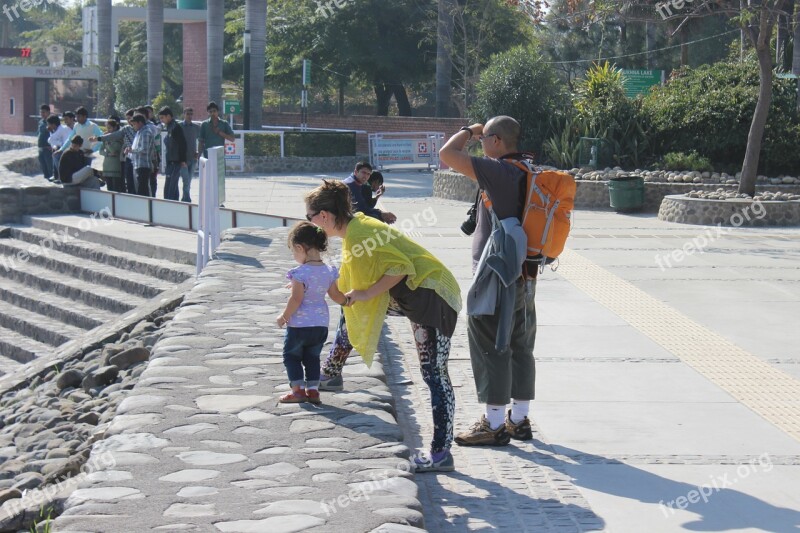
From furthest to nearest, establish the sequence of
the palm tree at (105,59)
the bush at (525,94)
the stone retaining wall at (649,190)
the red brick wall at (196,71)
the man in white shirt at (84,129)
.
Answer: the palm tree at (105,59), the red brick wall at (196,71), the bush at (525,94), the stone retaining wall at (649,190), the man in white shirt at (84,129)

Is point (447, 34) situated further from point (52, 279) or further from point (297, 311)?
point (297, 311)

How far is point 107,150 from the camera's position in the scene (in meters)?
19.7

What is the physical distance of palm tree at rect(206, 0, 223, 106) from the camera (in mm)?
35938

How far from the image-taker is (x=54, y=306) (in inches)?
613

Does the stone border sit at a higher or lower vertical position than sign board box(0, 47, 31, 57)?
lower

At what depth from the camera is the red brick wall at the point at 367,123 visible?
36.2 meters

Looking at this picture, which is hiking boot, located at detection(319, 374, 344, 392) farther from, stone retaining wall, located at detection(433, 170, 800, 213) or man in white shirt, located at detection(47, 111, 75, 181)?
man in white shirt, located at detection(47, 111, 75, 181)

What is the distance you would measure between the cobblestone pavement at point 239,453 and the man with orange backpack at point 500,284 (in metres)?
0.58

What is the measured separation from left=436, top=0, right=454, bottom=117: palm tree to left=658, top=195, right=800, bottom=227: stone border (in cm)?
1782

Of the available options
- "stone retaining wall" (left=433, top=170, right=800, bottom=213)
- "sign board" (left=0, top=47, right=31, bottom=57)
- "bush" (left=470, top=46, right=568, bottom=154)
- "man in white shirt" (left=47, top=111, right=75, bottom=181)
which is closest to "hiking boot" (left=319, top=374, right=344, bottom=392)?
"stone retaining wall" (left=433, top=170, right=800, bottom=213)

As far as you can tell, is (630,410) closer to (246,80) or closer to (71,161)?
(71,161)
